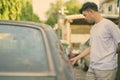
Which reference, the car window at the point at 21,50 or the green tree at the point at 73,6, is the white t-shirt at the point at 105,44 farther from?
the green tree at the point at 73,6

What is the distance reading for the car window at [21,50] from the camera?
3494mm

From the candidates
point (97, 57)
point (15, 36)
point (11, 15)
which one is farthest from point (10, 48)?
point (11, 15)

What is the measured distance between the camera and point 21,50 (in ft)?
12.2

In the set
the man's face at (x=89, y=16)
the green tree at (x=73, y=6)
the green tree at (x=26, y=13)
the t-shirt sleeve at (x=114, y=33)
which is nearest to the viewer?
the t-shirt sleeve at (x=114, y=33)

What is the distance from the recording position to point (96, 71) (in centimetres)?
595

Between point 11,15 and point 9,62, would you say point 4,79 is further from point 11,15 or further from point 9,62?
point 11,15

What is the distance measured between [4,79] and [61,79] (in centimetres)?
44

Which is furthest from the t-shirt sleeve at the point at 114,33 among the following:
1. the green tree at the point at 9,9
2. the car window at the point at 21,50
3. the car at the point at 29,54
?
the green tree at the point at 9,9

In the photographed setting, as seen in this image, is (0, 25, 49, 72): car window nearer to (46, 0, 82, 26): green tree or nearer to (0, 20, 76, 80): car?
(0, 20, 76, 80): car

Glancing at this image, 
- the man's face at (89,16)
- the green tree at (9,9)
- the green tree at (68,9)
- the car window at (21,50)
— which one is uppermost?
the car window at (21,50)

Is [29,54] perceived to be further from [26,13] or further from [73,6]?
[73,6]

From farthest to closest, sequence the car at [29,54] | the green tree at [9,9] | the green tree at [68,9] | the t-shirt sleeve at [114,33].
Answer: the green tree at [68,9], the green tree at [9,9], the t-shirt sleeve at [114,33], the car at [29,54]

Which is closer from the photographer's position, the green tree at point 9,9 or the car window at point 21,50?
the car window at point 21,50

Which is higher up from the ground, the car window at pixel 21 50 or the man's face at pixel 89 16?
the car window at pixel 21 50
